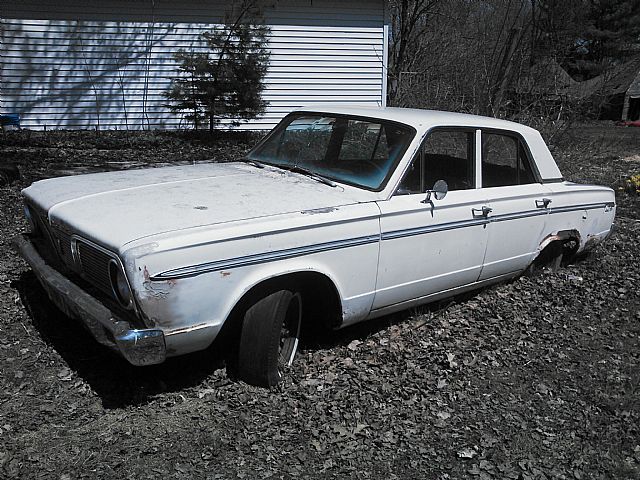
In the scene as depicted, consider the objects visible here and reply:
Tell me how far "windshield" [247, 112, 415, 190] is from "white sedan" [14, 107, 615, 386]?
11 millimetres

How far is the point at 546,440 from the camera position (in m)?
3.64

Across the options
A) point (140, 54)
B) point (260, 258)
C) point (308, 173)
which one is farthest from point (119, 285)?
point (140, 54)

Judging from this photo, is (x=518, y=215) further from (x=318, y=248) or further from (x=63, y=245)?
(x=63, y=245)

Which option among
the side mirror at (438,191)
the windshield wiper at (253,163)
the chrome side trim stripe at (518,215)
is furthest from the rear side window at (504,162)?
the windshield wiper at (253,163)

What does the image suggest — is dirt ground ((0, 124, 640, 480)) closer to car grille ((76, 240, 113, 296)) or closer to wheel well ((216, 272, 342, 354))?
wheel well ((216, 272, 342, 354))

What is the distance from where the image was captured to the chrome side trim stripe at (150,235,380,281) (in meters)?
3.33

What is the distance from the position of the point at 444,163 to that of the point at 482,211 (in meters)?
0.44

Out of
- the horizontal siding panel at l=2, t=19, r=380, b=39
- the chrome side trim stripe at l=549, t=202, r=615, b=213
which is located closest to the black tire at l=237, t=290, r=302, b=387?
the chrome side trim stripe at l=549, t=202, r=615, b=213

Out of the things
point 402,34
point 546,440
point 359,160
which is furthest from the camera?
point 402,34

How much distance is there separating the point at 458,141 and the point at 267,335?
2.15m

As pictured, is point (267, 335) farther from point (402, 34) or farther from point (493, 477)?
A: point (402, 34)

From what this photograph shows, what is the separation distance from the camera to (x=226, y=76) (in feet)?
41.6

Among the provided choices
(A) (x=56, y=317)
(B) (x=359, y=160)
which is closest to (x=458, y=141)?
(B) (x=359, y=160)

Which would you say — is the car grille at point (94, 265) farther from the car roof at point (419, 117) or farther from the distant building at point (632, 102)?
the distant building at point (632, 102)
